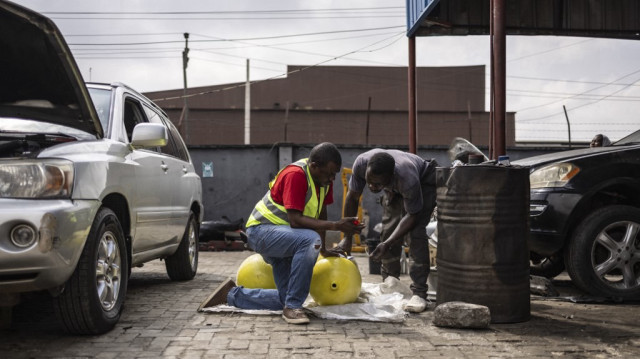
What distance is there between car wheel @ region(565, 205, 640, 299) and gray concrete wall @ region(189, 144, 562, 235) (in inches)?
348

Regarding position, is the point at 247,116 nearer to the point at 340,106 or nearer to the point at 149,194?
the point at 340,106

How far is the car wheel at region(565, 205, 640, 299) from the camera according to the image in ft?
17.9

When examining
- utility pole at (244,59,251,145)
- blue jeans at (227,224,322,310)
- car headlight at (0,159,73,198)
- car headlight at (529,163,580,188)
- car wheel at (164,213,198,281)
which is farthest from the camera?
utility pole at (244,59,251,145)

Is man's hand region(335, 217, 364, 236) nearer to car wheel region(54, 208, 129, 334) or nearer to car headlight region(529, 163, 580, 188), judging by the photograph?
car wheel region(54, 208, 129, 334)

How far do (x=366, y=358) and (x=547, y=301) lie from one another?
2.75 metres

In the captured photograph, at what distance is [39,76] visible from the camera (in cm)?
415

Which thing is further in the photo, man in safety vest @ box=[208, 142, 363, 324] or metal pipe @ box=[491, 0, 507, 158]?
metal pipe @ box=[491, 0, 507, 158]

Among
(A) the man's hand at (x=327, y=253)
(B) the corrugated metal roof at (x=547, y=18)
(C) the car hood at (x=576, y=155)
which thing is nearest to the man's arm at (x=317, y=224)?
(A) the man's hand at (x=327, y=253)

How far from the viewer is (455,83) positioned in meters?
35.5

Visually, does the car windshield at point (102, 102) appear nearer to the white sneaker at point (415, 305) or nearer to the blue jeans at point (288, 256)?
the blue jeans at point (288, 256)

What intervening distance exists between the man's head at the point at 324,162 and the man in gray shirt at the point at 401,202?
53 centimetres

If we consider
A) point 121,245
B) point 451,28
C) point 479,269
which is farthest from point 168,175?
point 451,28

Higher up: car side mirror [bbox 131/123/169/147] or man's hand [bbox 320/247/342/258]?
car side mirror [bbox 131/123/169/147]

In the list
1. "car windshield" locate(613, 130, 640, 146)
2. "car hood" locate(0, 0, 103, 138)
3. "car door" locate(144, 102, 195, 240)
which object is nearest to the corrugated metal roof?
"car windshield" locate(613, 130, 640, 146)
